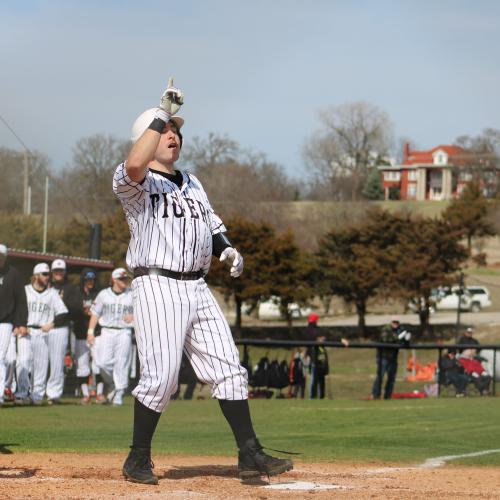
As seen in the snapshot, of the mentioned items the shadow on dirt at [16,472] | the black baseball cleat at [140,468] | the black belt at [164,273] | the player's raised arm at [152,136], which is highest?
the player's raised arm at [152,136]

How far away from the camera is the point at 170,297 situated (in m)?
6.31

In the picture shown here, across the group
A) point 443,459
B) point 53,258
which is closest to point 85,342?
point 53,258

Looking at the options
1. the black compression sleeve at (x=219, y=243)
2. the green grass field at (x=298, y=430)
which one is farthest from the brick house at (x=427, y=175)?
the black compression sleeve at (x=219, y=243)

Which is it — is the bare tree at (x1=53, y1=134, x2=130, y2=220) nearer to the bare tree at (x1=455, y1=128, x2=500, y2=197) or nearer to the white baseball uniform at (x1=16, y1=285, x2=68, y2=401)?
the white baseball uniform at (x1=16, y1=285, x2=68, y2=401)

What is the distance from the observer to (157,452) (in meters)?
8.88

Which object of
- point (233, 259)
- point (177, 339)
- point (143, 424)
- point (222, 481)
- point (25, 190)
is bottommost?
point (222, 481)

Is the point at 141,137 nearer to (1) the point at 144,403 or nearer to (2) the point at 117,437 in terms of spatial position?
(1) the point at 144,403

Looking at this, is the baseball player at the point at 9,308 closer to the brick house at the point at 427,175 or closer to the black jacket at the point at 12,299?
the black jacket at the point at 12,299

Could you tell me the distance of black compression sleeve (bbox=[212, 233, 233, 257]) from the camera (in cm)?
668

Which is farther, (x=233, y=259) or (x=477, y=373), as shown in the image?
(x=477, y=373)

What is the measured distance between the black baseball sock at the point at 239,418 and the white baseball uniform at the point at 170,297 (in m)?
0.04

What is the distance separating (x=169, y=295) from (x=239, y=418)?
836 millimetres

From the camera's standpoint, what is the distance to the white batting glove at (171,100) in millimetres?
6211

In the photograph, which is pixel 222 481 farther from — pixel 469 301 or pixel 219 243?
pixel 469 301
